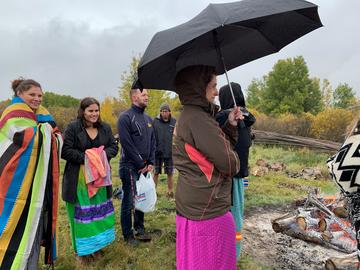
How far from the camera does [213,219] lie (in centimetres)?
225

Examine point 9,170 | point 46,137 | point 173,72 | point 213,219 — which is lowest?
point 213,219

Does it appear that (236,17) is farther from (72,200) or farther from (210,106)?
(72,200)

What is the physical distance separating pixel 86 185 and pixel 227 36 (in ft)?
7.16

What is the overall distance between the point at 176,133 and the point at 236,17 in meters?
0.90

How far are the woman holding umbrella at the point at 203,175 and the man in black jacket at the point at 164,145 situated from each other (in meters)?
4.47

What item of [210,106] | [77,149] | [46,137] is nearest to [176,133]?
[210,106]

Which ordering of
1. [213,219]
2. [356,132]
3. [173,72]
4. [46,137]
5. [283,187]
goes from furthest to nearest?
[283,187]
[46,137]
[173,72]
[213,219]
[356,132]

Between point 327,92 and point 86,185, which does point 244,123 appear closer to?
point 86,185

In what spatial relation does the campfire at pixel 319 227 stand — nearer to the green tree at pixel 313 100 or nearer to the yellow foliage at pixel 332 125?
the yellow foliage at pixel 332 125

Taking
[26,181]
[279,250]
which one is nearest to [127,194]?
[26,181]

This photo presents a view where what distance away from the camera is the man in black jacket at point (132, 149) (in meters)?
4.00

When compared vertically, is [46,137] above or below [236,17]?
below

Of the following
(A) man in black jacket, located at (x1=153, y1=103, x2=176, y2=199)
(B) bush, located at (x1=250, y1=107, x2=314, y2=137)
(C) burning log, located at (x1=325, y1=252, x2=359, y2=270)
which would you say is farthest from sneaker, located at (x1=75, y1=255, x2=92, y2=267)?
(B) bush, located at (x1=250, y1=107, x2=314, y2=137)

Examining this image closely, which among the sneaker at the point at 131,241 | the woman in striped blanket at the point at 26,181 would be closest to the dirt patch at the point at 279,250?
the sneaker at the point at 131,241
